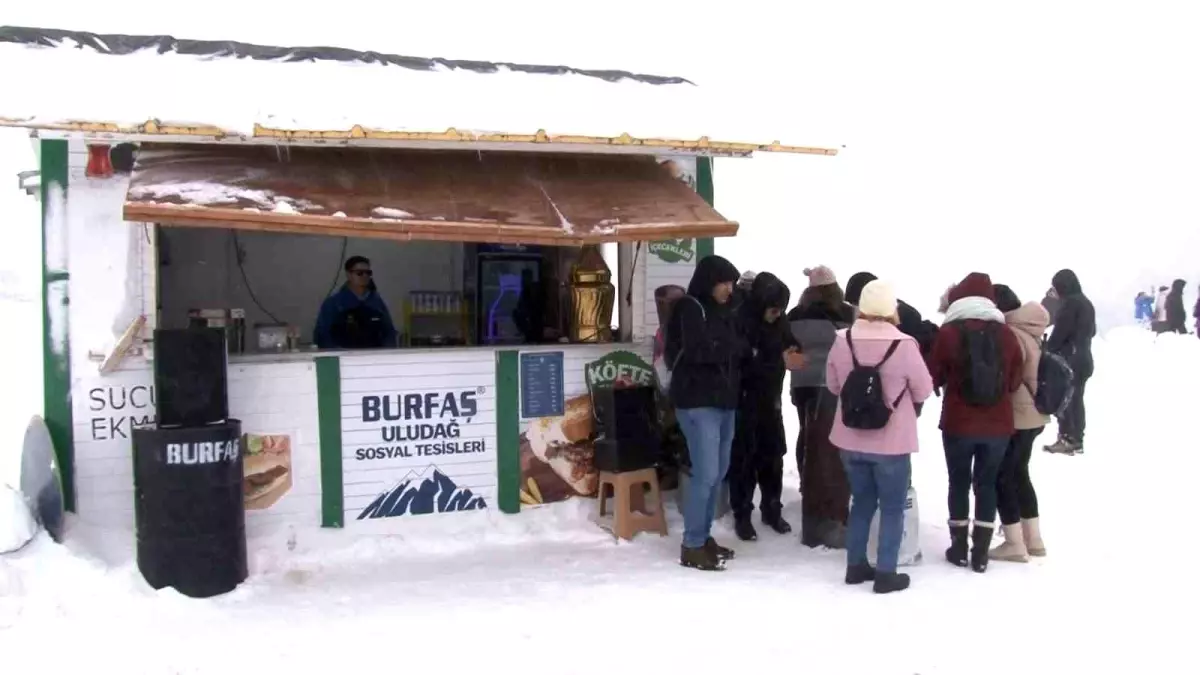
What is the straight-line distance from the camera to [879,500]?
5.35 metres

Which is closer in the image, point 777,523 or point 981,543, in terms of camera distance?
point 981,543

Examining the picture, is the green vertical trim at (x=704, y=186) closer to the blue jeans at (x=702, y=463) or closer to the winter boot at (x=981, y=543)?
the blue jeans at (x=702, y=463)

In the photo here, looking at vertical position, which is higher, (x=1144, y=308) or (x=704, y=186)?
(x=704, y=186)

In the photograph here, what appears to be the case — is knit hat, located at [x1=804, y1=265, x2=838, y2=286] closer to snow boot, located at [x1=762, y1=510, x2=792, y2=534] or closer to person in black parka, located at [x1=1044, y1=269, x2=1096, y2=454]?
snow boot, located at [x1=762, y1=510, x2=792, y2=534]

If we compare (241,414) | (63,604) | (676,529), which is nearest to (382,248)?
(241,414)

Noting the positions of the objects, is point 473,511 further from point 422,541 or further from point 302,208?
point 302,208

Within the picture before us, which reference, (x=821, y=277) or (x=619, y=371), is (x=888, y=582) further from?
(x=619, y=371)

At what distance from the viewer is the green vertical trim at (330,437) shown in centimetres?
589

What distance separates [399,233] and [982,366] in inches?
130

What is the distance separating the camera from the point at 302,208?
516cm

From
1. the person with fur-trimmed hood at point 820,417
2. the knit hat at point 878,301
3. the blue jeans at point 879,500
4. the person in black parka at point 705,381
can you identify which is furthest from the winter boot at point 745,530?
the knit hat at point 878,301

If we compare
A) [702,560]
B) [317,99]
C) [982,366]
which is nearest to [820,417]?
[982,366]

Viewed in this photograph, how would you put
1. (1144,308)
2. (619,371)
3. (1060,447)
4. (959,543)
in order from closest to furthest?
(959,543) → (619,371) → (1060,447) → (1144,308)

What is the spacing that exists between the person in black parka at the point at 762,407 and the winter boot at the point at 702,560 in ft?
2.29
